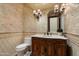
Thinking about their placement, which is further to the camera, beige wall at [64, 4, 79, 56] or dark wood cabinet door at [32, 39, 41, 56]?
dark wood cabinet door at [32, 39, 41, 56]

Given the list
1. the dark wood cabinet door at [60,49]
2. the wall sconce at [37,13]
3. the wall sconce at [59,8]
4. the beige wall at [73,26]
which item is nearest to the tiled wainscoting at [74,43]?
the beige wall at [73,26]

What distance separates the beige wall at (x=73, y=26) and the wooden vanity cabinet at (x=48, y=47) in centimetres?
13

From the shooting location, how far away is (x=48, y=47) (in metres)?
1.67

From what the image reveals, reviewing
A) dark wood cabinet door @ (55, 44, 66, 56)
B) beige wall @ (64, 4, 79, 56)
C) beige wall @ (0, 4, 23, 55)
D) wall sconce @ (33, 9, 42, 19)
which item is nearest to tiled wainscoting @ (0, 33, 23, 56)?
beige wall @ (0, 4, 23, 55)

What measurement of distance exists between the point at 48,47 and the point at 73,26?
1.70ft

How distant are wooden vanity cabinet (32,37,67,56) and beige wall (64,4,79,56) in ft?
0.42

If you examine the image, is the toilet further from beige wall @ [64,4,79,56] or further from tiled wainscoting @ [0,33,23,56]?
beige wall @ [64,4,79,56]

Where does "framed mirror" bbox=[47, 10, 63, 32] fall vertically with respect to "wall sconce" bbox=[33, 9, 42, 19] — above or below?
below

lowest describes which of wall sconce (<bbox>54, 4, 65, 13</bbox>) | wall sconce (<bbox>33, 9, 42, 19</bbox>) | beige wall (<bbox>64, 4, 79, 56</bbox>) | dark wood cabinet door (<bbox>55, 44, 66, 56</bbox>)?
dark wood cabinet door (<bbox>55, 44, 66, 56</bbox>)

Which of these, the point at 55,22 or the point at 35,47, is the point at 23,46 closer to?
the point at 35,47

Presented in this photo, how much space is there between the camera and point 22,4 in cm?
161

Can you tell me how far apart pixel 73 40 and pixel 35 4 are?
0.81m

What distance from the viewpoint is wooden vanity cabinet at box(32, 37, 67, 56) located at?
1.64 m

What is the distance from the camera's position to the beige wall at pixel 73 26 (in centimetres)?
154
